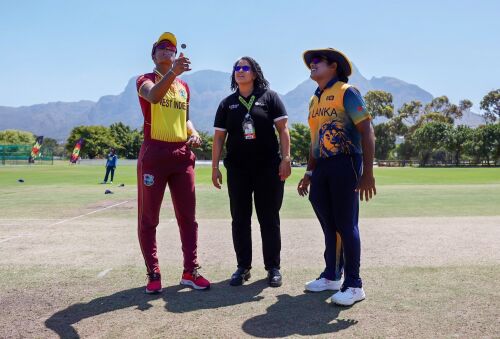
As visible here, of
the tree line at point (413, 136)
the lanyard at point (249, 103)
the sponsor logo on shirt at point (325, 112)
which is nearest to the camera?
the sponsor logo on shirt at point (325, 112)

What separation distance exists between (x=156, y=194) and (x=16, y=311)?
1.53m

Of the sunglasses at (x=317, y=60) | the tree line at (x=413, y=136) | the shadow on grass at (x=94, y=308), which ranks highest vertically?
the tree line at (x=413, y=136)

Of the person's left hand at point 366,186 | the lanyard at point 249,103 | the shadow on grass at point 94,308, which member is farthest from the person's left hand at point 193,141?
the person's left hand at point 366,186

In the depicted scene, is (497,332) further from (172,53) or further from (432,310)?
(172,53)

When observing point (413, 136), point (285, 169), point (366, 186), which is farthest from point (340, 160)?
point (413, 136)

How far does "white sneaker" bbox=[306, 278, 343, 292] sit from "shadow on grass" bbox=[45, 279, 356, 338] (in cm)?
12

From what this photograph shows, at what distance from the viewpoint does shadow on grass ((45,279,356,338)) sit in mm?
3543

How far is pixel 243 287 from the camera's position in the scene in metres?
4.74

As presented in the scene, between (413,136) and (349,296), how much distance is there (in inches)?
3466

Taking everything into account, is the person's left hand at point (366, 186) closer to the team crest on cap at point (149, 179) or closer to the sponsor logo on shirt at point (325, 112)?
the sponsor logo on shirt at point (325, 112)

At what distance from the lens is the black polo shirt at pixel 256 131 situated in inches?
192

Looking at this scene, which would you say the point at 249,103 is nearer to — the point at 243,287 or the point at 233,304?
the point at 243,287

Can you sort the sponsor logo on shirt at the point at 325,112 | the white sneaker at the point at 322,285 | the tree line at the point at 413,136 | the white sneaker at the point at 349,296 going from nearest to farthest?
1. the white sneaker at the point at 349,296
2. the sponsor logo on shirt at the point at 325,112
3. the white sneaker at the point at 322,285
4. the tree line at the point at 413,136

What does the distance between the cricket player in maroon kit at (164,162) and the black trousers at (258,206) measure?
0.48 meters
